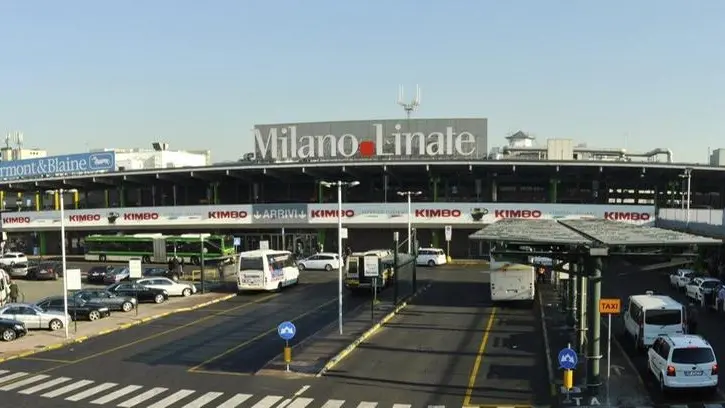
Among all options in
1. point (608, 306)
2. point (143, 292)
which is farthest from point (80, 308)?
point (608, 306)

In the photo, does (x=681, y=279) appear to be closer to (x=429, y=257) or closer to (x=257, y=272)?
(x=429, y=257)

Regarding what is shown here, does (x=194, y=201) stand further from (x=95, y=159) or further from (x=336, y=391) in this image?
(x=336, y=391)

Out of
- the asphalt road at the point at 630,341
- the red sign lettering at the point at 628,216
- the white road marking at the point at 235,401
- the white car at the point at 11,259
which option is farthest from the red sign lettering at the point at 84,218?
the white road marking at the point at 235,401

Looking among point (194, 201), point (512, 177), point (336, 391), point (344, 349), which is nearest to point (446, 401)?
point (336, 391)

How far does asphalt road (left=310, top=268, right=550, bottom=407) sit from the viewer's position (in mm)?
19188

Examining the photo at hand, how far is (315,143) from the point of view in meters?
70.7

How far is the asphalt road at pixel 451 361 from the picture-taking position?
1919cm

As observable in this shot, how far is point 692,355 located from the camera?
18.5m

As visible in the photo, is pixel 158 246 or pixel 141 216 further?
pixel 141 216

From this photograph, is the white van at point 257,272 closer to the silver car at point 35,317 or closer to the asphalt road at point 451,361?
the asphalt road at point 451,361

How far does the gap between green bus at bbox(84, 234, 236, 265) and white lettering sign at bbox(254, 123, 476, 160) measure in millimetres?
12785

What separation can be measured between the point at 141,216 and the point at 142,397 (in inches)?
2314

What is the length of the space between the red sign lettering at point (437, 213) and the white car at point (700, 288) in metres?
30.1

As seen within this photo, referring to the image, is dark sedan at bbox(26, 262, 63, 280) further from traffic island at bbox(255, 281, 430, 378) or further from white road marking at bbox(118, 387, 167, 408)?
white road marking at bbox(118, 387, 167, 408)
